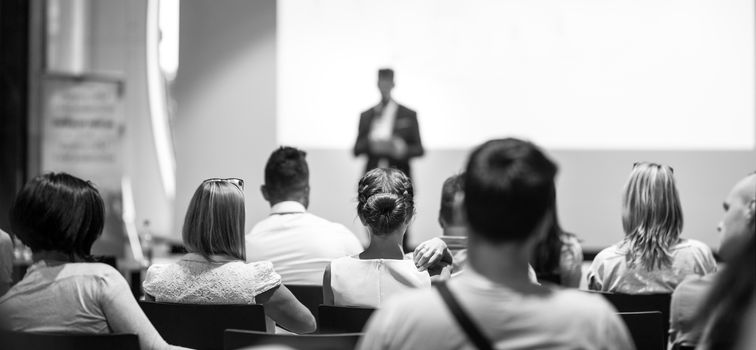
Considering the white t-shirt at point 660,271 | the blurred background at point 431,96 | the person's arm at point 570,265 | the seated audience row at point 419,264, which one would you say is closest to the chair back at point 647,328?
the seated audience row at point 419,264

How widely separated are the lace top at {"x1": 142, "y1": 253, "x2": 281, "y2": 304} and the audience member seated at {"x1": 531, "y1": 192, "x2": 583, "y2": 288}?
5.07ft

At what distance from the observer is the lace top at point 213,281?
2.86 metres

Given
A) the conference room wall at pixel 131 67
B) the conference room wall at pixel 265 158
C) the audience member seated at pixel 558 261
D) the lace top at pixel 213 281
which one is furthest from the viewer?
the conference room wall at pixel 131 67

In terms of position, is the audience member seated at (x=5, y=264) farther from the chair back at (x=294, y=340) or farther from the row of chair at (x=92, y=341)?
the chair back at (x=294, y=340)

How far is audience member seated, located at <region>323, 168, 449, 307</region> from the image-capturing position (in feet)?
9.40

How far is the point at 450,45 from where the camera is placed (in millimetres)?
7215

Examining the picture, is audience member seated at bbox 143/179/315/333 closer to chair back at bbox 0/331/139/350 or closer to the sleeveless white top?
the sleeveless white top

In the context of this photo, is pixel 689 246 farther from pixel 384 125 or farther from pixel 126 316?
pixel 384 125

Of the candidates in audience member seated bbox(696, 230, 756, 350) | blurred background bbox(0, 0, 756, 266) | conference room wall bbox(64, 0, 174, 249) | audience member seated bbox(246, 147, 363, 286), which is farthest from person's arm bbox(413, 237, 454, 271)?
conference room wall bbox(64, 0, 174, 249)

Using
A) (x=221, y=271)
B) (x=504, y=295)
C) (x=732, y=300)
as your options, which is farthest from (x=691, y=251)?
(x=504, y=295)

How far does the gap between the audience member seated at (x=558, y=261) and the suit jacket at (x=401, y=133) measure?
2.86 meters

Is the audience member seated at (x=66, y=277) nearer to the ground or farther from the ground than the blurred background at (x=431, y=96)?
nearer to the ground

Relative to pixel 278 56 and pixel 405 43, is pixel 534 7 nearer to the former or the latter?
pixel 405 43

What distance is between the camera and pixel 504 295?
1.53 metres
